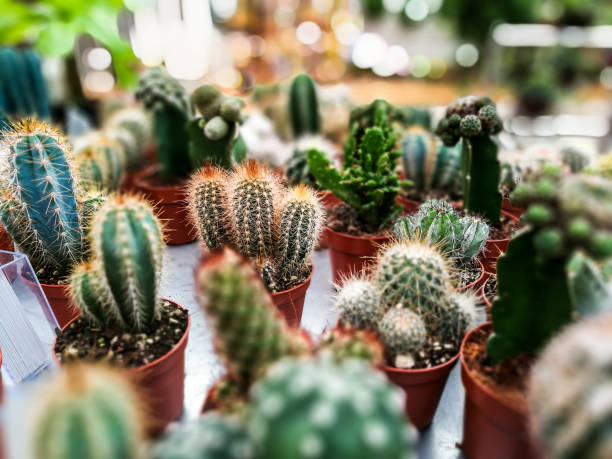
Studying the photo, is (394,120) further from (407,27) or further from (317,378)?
(407,27)

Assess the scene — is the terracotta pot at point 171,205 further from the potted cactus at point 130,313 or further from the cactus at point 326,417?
the cactus at point 326,417

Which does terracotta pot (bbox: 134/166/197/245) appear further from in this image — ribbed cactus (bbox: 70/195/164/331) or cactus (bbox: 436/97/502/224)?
cactus (bbox: 436/97/502/224)

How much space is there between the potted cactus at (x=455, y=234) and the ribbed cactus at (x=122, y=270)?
74 cm

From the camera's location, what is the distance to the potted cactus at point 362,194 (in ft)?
5.21

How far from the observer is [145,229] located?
100 centimetres

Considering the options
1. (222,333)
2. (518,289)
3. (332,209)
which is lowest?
(332,209)

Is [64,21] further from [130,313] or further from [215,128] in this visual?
[130,313]

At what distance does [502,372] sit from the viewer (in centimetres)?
97

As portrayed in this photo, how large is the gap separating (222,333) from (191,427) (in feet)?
0.48

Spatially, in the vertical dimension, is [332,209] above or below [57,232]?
below

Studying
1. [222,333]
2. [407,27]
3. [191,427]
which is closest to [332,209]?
[222,333]

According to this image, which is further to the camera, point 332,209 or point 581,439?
point 332,209

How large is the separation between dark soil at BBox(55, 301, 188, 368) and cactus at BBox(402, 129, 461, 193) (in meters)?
1.28

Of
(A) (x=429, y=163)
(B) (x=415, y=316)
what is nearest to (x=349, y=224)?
(A) (x=429, y=163)
